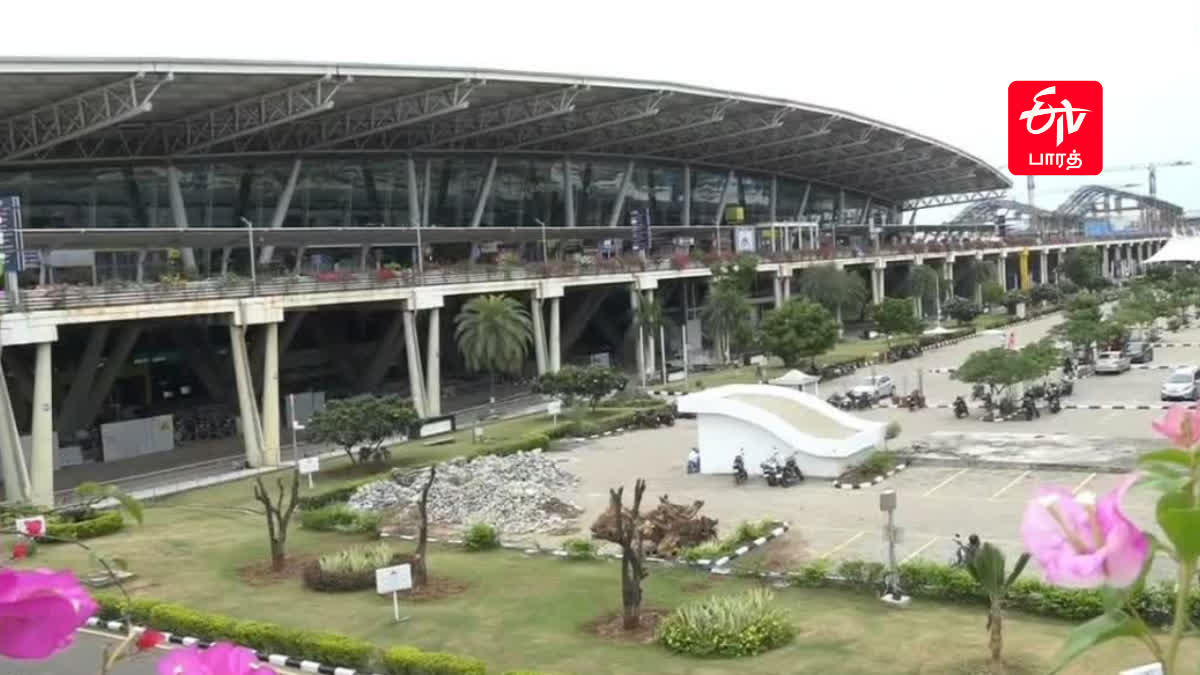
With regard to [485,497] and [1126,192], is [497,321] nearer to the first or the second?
[485,497]

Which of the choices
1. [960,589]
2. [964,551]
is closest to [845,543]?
[964,551]

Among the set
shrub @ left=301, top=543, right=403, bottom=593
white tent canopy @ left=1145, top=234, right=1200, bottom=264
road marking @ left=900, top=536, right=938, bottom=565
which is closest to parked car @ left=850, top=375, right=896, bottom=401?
road marking @ left=900, top=536, right=938, bottom=565

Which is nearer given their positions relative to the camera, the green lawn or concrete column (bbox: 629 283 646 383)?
the green lawn

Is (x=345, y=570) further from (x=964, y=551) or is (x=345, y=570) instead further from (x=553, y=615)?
(x=964, y=551)

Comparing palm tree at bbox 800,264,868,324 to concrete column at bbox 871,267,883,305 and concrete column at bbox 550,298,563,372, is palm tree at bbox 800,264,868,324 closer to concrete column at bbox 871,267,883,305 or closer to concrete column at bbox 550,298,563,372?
concrete column at bbox 871,267,883,305

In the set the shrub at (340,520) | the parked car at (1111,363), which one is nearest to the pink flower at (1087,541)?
the shrub at (340,520)

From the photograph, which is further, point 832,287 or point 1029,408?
point 832,287

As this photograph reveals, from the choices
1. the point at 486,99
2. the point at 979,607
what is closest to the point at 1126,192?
the point at 486,99
